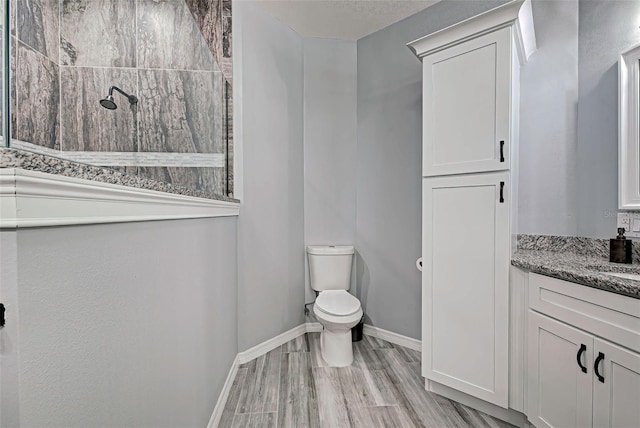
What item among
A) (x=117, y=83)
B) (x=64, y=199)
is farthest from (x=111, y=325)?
(x=117, y=83)

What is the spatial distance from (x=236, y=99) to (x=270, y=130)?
37cm

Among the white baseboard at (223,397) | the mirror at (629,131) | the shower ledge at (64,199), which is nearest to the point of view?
the shower ledge at (64,199)

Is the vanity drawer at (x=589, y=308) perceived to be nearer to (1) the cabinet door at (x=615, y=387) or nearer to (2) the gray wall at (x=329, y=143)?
(1) the cabinet door at (x=615, y=387)

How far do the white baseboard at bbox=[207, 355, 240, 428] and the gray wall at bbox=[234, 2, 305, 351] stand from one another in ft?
0.68

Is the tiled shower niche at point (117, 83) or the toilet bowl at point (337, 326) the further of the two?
the toilet bowl at point (337, 326)

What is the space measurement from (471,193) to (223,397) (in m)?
1.74

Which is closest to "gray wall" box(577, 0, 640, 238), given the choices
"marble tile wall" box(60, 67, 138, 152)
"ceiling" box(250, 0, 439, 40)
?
"ceiling" box(250, 0, 439, 40)

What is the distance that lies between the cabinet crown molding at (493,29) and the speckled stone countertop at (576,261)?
1117mm

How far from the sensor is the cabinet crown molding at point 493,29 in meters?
1.57

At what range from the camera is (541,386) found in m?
1.45

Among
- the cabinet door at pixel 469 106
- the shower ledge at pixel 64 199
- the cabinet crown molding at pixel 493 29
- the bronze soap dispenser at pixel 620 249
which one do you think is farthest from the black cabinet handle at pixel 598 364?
the shower ledge at pixel 64 199

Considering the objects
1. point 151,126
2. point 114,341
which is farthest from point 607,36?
point 114,341

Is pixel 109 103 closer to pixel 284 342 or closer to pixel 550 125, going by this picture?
pixel 284 342

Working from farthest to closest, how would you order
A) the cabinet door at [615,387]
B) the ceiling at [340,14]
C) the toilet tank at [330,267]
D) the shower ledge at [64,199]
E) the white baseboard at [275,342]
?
the toilet tank at [330,267], the ceiling at [340,14], the white baseboard at [275,342], the cabinet door at [615,387], the shower ledge at [64,199]
